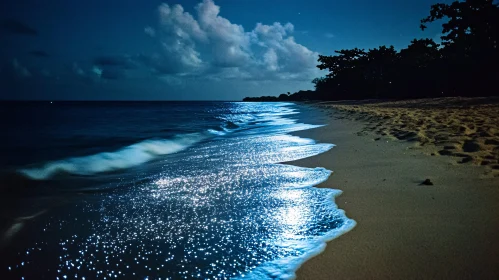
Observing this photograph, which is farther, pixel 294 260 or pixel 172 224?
pixel 172 224

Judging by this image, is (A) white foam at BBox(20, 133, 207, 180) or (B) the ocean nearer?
(B) the ocean

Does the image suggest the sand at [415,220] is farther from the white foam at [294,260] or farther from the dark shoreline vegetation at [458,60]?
the dark shoreline vegetation at [458,60]

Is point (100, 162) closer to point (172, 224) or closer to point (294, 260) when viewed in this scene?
point (172, 224)

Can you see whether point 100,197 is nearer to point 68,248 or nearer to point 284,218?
point 68,248

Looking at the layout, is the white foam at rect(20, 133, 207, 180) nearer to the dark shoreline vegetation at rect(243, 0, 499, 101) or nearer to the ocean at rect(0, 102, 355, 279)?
the ocean at rect(0, 102, 355, 279)

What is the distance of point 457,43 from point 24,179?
1216 inches

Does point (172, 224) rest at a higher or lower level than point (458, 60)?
lower

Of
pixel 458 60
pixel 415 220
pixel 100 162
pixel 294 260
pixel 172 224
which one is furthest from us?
pixel 458 60

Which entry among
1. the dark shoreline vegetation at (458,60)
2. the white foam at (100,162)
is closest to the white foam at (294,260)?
the white foam at (100,162)

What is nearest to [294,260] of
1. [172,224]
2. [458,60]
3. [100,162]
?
[172,224]

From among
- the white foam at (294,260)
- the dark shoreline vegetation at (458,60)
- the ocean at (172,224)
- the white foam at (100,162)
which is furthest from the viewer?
the dark shoreline vegetation at (458,60)

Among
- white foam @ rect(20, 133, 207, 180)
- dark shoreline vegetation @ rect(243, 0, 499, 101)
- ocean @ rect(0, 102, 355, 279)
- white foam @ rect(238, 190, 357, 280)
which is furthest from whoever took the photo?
dark shoreline vegetation @ rect(243, 0, 499, 101)

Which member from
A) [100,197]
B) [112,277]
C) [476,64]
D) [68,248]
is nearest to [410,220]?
[112,277]

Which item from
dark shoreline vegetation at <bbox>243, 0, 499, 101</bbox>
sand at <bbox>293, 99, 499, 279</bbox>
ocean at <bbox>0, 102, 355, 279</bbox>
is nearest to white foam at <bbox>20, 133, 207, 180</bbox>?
ocean at <bbox>0, 102, 355, 279</bbox>
